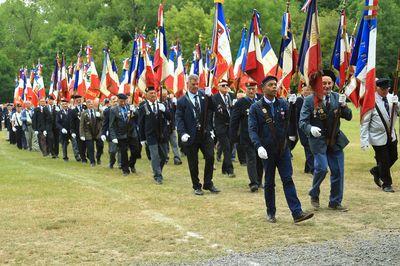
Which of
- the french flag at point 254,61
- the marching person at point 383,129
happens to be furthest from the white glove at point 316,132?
the french flag at point 254,61

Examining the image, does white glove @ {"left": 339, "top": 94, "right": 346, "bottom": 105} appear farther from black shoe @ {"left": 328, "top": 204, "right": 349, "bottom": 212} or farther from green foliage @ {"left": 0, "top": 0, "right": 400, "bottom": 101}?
green foliage @ {"left": 0, "top": 0, "right": 400, "bottom": 101}

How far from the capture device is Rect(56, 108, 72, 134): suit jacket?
19703 mm

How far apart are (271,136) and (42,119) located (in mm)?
14795

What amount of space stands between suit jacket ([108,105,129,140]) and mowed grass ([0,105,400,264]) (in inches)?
65.4

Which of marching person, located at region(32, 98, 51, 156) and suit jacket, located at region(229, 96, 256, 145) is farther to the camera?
marching person, located at region(32, 98, 51, 156)

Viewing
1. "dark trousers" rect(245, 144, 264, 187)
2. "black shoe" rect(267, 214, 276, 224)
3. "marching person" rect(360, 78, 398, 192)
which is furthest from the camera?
"dark trousers" rect(245, 144, 264, 187)

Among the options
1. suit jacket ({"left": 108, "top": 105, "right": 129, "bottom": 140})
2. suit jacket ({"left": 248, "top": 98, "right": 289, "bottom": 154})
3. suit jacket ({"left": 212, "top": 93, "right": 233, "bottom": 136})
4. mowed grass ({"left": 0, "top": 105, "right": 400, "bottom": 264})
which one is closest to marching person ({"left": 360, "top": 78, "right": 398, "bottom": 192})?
mowed grass ({"left": 0, "top": 105, "right": 400, "bottom": 264})

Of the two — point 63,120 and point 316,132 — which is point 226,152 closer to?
point 316,132

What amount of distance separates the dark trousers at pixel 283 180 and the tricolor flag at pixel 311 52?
119 centimetres

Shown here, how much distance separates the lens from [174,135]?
18281 mm

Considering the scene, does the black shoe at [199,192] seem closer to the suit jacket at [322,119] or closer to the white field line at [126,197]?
the white field line at [126,197]

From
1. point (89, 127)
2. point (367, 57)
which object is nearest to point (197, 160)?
point (367, 57)

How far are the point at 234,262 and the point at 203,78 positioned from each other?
16.5 m

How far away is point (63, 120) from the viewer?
66.0 feet
